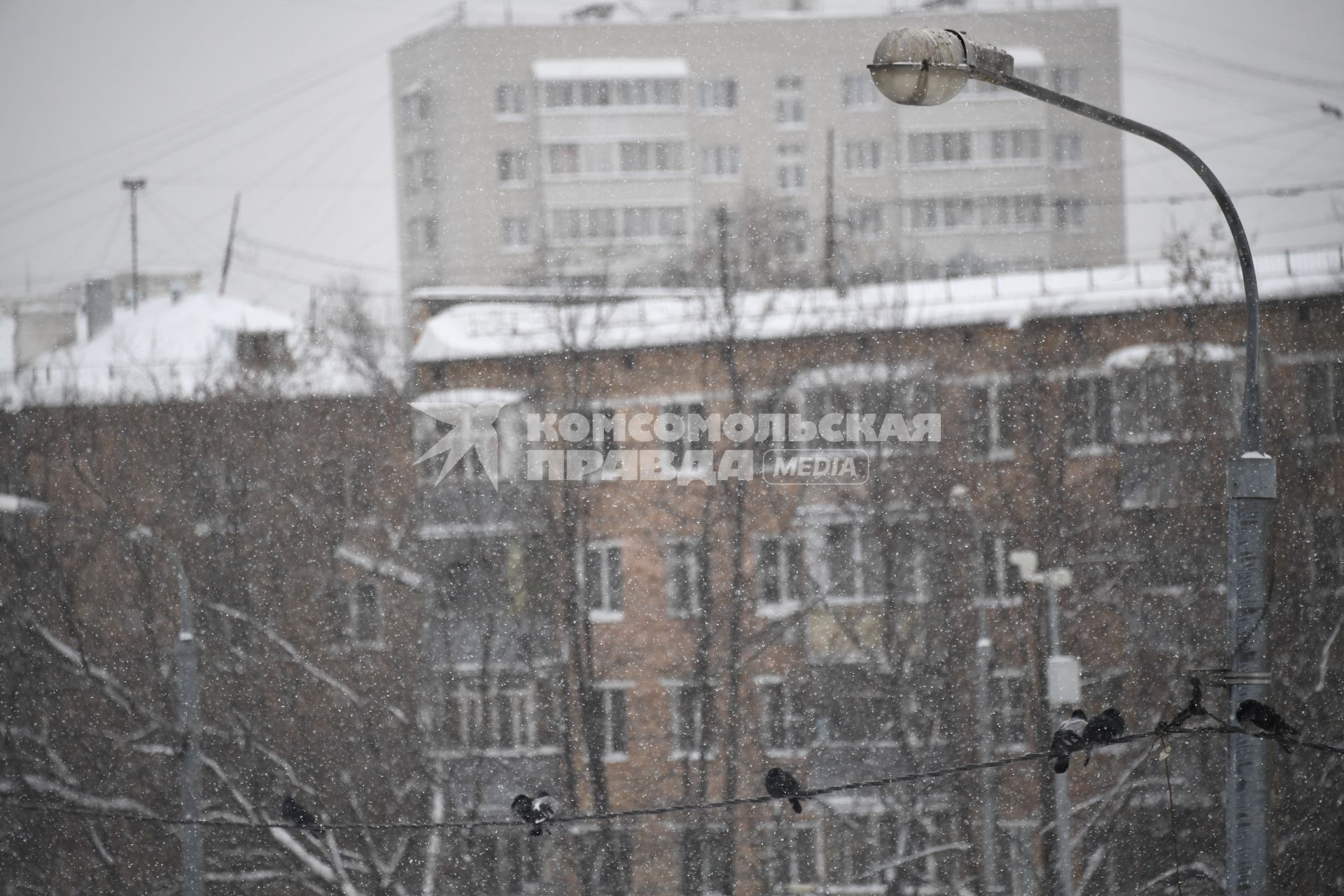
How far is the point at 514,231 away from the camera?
1891cm

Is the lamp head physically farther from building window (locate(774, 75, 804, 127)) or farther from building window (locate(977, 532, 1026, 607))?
building window (locate(774, 75, 804, 127))

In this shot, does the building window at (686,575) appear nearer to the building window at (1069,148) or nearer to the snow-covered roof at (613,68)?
the snow-covered roof at (613,68)

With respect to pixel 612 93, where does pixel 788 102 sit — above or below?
below

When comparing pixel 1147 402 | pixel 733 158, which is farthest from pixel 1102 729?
pixel 733 158

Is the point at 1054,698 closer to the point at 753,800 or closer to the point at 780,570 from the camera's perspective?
the point at 780,570

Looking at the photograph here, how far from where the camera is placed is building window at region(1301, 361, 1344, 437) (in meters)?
16.5

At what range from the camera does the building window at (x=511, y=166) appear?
18.3 metres

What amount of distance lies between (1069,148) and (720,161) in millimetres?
5077

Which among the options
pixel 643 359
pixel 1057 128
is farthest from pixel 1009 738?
pixel 1057 128

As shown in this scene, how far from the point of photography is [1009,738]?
15914mm

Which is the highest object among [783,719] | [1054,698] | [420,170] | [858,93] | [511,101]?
[858,93]

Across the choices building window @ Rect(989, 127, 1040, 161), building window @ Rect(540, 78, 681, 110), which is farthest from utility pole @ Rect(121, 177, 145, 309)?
building window @ Rect(989, 127, 1040, 161)

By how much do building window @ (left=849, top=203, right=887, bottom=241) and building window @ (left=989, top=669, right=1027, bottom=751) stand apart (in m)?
6.46

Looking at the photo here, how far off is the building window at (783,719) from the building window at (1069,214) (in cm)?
755
